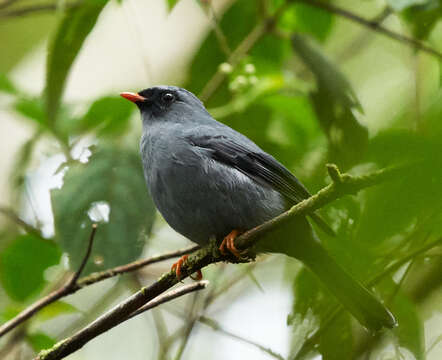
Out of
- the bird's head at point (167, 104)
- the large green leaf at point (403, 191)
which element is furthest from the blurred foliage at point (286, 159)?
the bird's head at point (167, 104)

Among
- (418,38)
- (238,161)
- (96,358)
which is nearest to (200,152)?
(238,161)

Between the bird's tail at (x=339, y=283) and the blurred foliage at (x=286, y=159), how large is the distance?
74mm

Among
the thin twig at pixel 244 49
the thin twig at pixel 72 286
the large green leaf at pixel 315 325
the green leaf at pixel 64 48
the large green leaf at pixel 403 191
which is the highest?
the thin twig at pixel 244 49

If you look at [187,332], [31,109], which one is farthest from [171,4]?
[187,332]

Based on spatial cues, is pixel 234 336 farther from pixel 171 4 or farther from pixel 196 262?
pixel 171 4

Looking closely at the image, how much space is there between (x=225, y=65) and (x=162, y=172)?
1.04 m

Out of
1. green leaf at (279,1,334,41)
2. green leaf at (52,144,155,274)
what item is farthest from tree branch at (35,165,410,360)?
green leaf at (279,1,334,41)

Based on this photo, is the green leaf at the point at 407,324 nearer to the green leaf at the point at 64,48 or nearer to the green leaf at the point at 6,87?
the green leaf at the point at 64,48

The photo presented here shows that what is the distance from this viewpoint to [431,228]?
3.37 ft

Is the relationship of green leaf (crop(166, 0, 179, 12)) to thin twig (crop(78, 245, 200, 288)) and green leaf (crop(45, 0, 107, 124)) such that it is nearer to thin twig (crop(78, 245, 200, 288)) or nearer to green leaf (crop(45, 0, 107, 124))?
green leaf (crop(45, 0, 107, 124))

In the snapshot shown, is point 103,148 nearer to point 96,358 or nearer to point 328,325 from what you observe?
point 328,325

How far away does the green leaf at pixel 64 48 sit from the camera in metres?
2.99

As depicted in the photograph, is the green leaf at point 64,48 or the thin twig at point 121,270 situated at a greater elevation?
the green leaf at point 64,48

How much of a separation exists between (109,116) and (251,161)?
944mm
